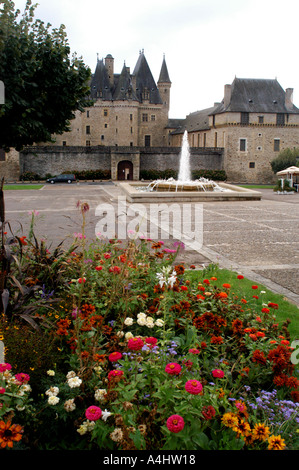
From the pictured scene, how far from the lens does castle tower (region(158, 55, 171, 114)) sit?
6081 centimetres

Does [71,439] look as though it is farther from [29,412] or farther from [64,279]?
[64,279]

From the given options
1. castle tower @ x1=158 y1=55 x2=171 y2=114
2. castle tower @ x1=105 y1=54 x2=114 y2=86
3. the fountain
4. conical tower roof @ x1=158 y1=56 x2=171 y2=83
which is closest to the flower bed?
the fountain

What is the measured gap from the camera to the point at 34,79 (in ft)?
19.8

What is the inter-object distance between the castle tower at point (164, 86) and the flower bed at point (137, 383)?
59868mm

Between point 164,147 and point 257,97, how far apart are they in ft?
41.8

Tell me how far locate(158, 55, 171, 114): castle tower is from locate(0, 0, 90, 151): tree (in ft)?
185

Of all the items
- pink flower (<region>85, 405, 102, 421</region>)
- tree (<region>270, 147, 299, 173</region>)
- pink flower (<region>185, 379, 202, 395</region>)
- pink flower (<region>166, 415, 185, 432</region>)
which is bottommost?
pink flower (<region>166, 415, 185, 432</region>)

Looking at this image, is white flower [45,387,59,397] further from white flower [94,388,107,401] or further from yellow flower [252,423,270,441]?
yellow flower [252,423,270,441]

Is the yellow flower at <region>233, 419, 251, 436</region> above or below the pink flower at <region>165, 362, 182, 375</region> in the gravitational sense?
below

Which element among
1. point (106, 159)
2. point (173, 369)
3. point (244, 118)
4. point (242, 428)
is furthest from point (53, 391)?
point (244, 118)

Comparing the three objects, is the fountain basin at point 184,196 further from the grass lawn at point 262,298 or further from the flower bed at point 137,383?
the flower bed at point 137,383

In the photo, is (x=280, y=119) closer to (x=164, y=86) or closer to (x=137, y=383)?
(x=164, y=86)

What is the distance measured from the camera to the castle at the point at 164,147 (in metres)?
45.1

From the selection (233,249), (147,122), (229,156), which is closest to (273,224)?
(233,249)
